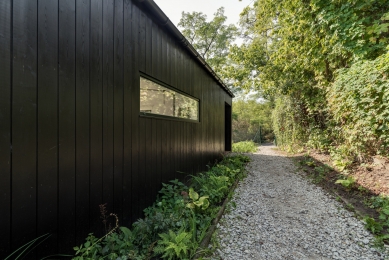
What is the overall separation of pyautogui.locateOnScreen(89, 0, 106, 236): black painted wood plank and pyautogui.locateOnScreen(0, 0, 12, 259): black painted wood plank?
698 millimetres

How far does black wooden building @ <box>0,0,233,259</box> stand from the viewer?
54.8 inches

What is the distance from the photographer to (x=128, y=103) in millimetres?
2592

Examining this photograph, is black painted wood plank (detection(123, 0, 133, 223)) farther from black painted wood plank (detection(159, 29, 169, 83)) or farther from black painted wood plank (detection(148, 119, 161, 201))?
black painted wood plank (detection(159, 29, 169, 83))

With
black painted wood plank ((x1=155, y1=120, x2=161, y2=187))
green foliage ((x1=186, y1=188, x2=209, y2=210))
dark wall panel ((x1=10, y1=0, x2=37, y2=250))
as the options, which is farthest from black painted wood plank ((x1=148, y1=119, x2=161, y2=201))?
Result: dark wall panel ((x1=10, y1=0, x2=37, y2=250))

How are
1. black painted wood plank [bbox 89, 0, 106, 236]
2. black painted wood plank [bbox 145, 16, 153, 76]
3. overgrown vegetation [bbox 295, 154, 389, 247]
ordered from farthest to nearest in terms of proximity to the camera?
black painted wood plank [bbox 145, 16, 153, 76]
overgrown vegetation [bbox 295, 154, 389, 247]
black painted wood plank [bbox 89, 0, 106, 236]

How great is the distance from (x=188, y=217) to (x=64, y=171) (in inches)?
65.8

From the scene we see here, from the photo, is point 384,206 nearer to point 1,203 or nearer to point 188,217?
point 188,217

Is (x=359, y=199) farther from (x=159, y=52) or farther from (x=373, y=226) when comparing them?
(x=159, y=52)

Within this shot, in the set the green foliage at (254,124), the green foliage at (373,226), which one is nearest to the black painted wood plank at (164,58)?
the green foliage at (373,226)

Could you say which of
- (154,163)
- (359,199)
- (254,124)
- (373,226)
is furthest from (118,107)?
(254,124)

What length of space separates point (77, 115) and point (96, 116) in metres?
0.23

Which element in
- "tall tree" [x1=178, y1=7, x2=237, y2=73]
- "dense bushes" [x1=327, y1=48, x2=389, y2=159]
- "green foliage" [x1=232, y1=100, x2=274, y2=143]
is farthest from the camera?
"green foliage" [x1=232, y1=100, x2=274, y2=143]

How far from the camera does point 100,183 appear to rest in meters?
2.13

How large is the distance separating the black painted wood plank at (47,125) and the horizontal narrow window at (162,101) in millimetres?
1320
